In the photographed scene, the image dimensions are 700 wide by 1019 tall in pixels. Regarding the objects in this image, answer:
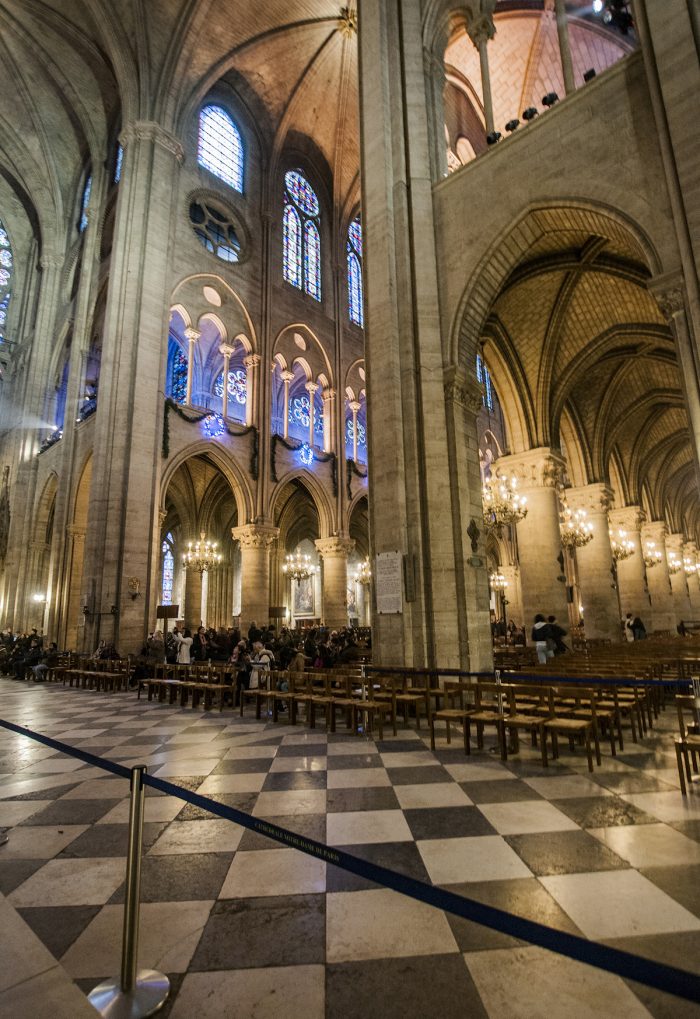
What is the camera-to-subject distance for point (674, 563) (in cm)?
2870

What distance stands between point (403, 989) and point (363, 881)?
97 centimetres

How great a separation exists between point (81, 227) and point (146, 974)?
3247 centimetres

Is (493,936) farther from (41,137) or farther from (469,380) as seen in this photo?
(41,137)

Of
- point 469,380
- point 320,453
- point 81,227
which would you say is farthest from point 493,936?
point 81,227

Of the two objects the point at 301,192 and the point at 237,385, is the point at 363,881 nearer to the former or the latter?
the point at 237,385

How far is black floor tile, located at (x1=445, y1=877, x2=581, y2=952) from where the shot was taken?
249cm

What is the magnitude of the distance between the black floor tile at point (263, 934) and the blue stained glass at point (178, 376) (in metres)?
25.9

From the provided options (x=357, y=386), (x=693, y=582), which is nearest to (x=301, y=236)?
(x=357, y=386)

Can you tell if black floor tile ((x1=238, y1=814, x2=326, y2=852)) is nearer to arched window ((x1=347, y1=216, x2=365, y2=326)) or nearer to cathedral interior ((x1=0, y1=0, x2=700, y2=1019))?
cathedral interior ((x1=0, y1=0, x2=700, y2=1019))

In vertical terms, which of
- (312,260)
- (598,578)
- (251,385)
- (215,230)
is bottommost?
(598,578)

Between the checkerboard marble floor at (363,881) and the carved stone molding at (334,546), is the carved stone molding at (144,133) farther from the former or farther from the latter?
the checkerboard marble floor at (363,881)

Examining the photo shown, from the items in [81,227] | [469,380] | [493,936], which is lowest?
[493,936]

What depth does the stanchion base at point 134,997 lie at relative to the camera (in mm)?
2031

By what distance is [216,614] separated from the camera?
31.2 metres
